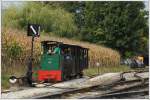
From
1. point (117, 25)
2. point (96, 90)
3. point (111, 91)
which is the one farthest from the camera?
point (117, 25)

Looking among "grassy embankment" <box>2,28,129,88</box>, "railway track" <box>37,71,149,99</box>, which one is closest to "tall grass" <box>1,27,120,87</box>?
"grassy embankment" <box>2,28,129,88</box>

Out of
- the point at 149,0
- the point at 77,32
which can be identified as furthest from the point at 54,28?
the point at 149,0

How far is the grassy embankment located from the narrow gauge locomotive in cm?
15

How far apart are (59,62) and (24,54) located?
3.72 ft

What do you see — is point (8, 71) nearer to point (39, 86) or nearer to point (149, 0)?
point (39, 86)

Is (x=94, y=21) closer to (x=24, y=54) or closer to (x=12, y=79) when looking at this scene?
(x=24, y=54)

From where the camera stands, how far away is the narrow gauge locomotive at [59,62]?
1594 cm

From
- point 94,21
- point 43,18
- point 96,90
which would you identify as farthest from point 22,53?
point 96,90

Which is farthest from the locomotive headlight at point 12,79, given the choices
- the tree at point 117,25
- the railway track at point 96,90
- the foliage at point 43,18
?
the tree at point 117,25

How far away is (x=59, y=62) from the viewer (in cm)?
1653

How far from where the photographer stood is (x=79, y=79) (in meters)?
16.1

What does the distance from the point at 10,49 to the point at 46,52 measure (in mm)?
1080

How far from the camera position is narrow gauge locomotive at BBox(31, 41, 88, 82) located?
1594 centimetres

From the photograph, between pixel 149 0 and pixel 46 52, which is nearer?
pixel 149 0
